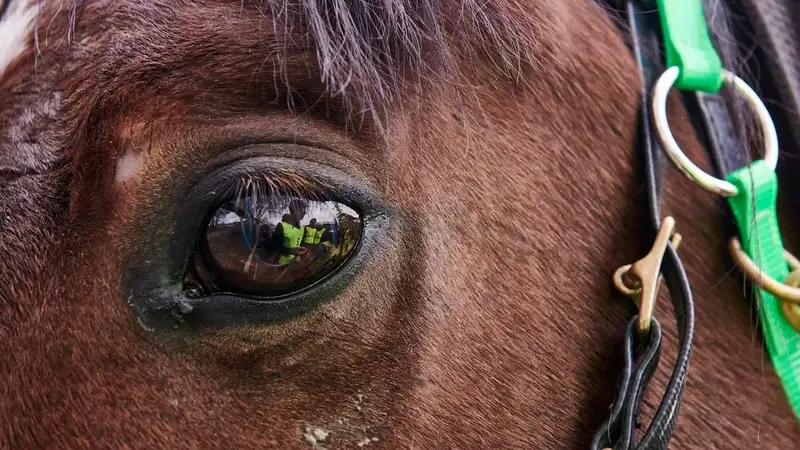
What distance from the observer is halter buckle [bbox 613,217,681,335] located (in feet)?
2.68

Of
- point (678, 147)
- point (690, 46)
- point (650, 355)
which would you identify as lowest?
point (650, 355)

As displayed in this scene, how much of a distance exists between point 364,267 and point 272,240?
109 mm

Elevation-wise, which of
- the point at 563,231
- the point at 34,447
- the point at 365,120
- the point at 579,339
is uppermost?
the point at 365,120

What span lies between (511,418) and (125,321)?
461 mm

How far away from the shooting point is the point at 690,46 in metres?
0.94

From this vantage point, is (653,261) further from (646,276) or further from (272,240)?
(272,240)

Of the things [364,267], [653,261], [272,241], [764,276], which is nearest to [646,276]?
[653,261]

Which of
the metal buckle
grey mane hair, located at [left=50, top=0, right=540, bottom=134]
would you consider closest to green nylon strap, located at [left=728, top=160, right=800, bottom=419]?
the metal buckle

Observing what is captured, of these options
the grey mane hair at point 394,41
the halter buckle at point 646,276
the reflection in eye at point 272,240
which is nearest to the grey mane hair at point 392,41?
the grey mane hair at point 394,41

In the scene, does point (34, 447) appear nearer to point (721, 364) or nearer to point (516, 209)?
point (516, 209)

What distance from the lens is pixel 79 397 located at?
78cm

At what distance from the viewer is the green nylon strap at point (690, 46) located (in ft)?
3.00

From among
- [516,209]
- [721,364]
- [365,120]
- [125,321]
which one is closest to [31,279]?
[125,321]

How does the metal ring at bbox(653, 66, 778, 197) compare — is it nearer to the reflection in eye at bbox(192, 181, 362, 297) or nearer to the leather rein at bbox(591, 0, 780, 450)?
the leather rein at bbox(591, 0, 780, 450)
